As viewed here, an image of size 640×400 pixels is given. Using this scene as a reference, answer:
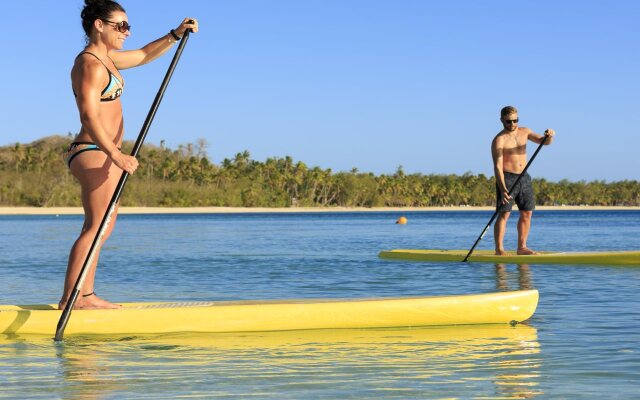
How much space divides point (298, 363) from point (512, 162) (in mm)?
7540

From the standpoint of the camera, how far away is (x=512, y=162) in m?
12.1

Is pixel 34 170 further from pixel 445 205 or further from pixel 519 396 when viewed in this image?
pixel 519 396

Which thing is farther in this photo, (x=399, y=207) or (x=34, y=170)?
(x=399, y=207)

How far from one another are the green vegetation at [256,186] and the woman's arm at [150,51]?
101m

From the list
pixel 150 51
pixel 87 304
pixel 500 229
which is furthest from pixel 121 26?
pixel 500 229

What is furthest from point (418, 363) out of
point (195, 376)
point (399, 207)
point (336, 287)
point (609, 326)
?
point (399, 207)

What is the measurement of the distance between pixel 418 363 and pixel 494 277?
20.3 ft

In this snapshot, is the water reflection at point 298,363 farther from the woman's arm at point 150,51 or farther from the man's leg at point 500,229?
the man's leg at point 500,229

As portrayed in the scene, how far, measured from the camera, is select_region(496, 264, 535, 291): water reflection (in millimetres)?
9859

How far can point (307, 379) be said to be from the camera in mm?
4711

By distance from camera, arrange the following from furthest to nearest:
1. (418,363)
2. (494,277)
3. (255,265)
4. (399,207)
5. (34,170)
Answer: (399,207), (34,170), (255,265), (494,277), (418,363)

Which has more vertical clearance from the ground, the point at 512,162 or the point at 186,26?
the point at 186,26

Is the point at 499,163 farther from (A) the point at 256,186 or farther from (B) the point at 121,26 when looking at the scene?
(A) the point at 256,186

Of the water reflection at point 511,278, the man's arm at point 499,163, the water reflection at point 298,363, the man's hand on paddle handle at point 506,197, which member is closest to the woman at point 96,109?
the water reflection at point 298,363
